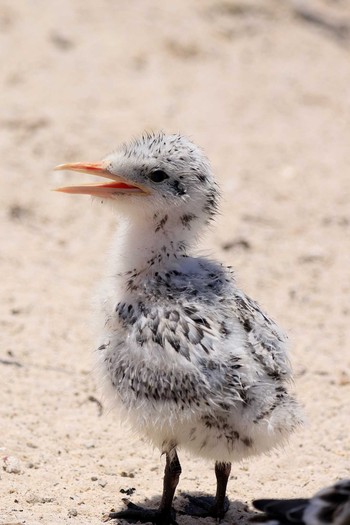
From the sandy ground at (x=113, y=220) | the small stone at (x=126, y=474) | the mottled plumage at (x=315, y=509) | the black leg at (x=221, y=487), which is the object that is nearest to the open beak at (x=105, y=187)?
the sandy ground at (x=113, y=220)

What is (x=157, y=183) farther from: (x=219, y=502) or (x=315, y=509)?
(x=315, y=509)

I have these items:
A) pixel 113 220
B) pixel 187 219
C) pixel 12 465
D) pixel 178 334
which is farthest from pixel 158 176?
pixel 113 220

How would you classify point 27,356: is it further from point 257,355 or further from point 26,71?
point 26,71

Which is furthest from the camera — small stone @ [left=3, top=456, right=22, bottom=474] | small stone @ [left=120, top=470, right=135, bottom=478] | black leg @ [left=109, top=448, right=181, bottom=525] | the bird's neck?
small stone @ [left=120, top=470, right=135, bottom=478]

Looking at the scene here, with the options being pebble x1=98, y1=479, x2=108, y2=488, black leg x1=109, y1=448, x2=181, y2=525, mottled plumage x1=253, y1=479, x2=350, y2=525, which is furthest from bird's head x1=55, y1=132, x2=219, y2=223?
mottled plumage x1=253, y1=479, x2=350, y2=525

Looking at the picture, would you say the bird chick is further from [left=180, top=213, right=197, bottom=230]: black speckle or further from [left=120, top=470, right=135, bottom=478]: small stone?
[left=120, top=470, right=135, bottom=478]: small stone

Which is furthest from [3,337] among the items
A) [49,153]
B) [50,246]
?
[49,153]
